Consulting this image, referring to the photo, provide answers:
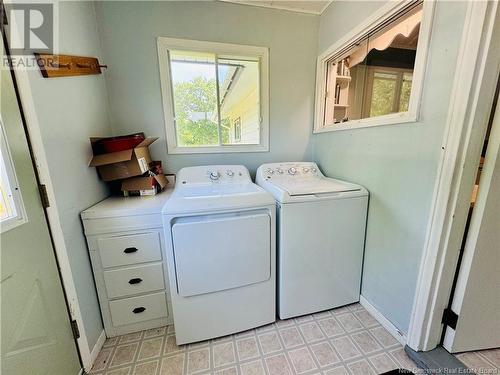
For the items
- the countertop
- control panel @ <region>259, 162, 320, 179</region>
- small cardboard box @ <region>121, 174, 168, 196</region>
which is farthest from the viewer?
control panel @ <region>259, 162, 320, 179</region>

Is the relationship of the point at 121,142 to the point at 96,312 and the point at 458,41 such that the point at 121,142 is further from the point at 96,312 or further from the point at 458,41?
the point at 458,41

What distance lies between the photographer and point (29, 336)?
853 mm

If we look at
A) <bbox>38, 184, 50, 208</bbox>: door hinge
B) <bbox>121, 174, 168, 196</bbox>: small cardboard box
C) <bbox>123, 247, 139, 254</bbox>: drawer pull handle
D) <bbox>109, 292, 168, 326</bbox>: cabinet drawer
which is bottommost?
<bbox>109, 292, 168, 326</bbox>: cabinet drawer

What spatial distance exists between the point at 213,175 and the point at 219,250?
0.78m

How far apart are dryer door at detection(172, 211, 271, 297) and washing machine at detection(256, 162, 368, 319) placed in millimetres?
172

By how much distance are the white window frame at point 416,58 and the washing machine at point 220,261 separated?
3.02 feet

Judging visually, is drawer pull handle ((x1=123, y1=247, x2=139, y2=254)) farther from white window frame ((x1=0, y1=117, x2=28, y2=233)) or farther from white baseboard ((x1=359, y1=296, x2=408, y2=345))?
white baseboard ((x1=359, y1=296, x2=408, y2=345))

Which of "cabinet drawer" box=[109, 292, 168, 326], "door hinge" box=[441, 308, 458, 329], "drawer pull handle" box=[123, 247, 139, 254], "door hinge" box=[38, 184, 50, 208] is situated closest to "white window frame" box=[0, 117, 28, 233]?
"door hinge" box=[38, 184, 50, 208]

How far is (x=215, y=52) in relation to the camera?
1847 mm

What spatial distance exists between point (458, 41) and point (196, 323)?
6.84ft

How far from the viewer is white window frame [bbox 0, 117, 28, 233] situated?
79 cm

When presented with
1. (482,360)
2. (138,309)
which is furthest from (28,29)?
(482,360)

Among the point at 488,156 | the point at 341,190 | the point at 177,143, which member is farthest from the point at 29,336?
the point at 488,156

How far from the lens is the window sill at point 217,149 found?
193 cm
